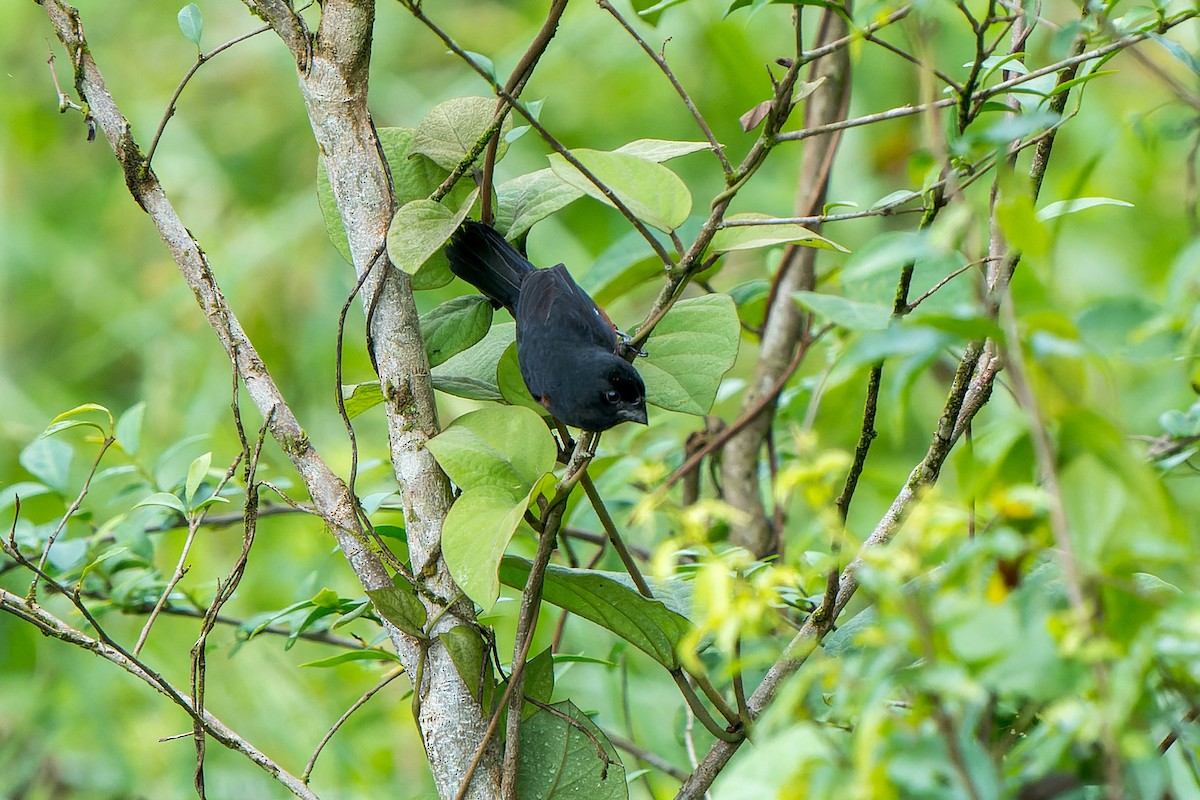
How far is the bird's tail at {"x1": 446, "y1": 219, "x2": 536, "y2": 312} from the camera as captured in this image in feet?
4.44

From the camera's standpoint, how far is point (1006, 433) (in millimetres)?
611

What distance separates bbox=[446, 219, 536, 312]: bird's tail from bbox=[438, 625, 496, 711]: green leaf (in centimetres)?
46

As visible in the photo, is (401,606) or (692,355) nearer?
(401,606)

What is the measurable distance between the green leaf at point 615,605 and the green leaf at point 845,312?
505mm

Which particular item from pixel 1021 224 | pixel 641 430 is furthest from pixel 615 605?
pixel 641 430

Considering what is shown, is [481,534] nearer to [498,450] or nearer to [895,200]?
[498,450]

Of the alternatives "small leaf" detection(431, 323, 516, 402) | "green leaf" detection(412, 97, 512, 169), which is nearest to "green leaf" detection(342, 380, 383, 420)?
"small leaf" detection(431, 323, 516, 402)

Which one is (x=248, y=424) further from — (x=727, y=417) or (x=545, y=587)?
(x=545, y=587)

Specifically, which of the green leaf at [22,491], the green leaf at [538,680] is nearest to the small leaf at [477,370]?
the green leaf at [538,680]

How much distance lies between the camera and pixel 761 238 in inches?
45.4

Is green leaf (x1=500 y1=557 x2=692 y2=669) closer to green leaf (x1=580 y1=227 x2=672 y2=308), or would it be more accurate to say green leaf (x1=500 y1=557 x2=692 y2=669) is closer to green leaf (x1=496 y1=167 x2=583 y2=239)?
green leaf (x1=496 y1=167 x2=583 y2=239)

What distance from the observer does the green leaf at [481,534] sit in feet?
3.34

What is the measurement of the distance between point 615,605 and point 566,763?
18cm

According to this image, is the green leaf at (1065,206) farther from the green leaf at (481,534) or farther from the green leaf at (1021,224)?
the green leaf at (481,534)
